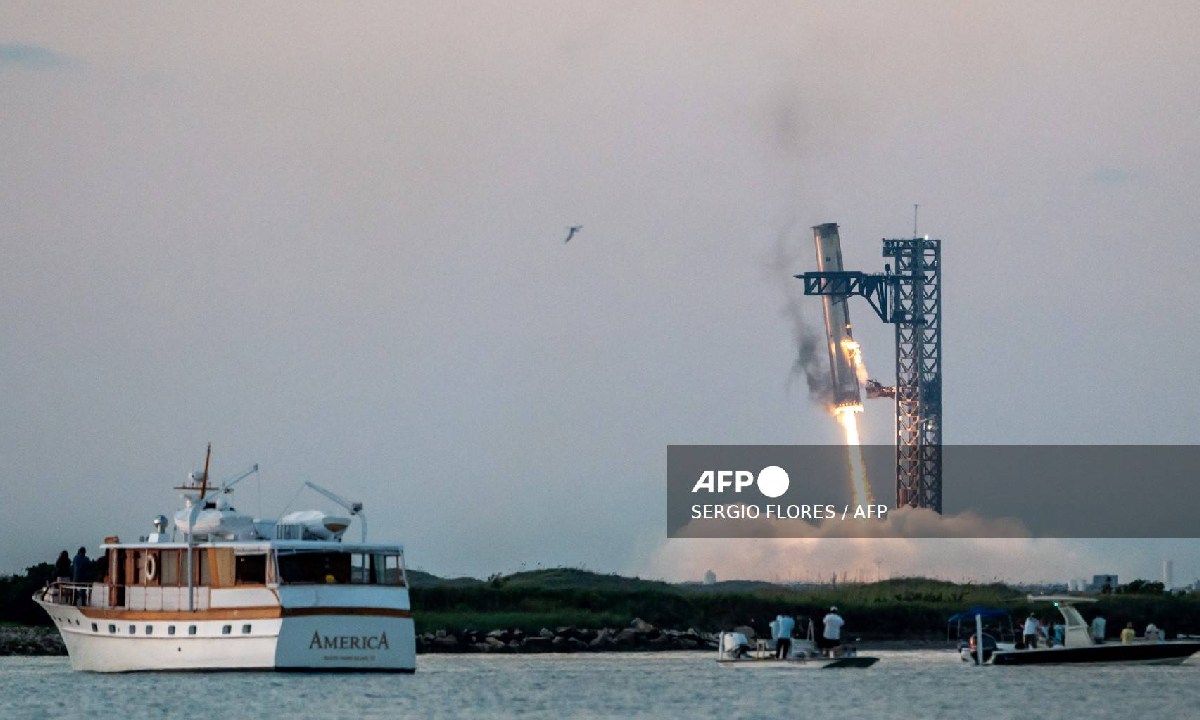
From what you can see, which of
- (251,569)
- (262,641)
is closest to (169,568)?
(251,569)

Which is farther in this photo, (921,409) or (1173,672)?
(921,409)

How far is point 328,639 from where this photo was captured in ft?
241

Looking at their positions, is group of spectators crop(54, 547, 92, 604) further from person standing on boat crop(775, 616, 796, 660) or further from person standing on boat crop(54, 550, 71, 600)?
person standing on boat crop(775, 616, 796, 660)

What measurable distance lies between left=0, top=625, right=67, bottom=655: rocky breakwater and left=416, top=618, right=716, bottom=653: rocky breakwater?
13.7 meters

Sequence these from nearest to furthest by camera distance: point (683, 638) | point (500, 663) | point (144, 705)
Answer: point (144, 705), point (500, 663), point (683, 638)

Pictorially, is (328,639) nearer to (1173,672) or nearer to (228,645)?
(228,645)

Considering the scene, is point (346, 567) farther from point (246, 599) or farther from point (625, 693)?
point (625, 693)

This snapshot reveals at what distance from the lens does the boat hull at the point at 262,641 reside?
72.8 m

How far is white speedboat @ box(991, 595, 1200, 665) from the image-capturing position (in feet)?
267

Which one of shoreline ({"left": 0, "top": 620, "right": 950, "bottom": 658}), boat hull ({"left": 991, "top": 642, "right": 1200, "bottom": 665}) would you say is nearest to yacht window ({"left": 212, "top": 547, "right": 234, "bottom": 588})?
shoreline ({"left": 0, "top": 620, "right": 950, "bottom": 658})

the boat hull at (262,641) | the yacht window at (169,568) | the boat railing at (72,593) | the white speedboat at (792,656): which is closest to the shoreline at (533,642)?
the boat railing at (72,593)

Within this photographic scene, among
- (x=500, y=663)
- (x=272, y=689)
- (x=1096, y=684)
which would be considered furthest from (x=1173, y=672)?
(x=272, y=689)

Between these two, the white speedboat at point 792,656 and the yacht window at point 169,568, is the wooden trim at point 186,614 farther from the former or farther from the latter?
the white speedboat at point 792,656

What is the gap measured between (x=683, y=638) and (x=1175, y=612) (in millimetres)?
25134
